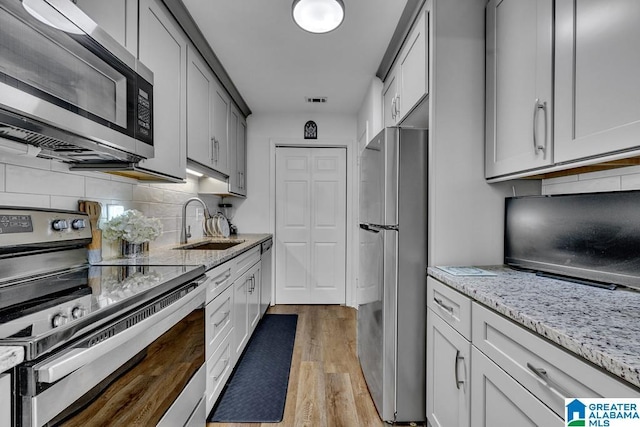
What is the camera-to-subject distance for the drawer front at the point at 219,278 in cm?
174

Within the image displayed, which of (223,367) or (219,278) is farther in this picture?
(223,367)

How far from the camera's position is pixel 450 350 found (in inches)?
54.4

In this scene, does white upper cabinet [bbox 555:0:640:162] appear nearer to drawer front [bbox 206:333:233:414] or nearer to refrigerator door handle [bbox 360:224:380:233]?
refrigerator door handle [bbox 360:224:380:233]

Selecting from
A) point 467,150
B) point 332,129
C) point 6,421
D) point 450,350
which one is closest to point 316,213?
point 332,129

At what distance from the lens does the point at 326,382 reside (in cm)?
224

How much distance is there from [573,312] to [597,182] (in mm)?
747

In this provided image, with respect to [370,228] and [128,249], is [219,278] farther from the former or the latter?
[370,228]

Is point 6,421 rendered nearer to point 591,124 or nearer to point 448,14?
point 591,124

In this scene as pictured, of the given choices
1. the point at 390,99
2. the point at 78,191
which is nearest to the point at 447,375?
the point at 78,191

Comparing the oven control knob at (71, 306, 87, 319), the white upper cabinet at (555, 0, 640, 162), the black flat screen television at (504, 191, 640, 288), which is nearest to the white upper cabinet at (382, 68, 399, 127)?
the black flat screen television at (504, 191, 640, 288)

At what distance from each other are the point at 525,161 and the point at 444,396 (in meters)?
1.09

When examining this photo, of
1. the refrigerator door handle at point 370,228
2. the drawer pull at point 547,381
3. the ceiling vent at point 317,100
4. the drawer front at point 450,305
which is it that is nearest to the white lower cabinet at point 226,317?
the refrigerator door handle at point 370,228

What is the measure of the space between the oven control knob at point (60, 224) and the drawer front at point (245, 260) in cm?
104

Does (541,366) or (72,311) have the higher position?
(72,311)
